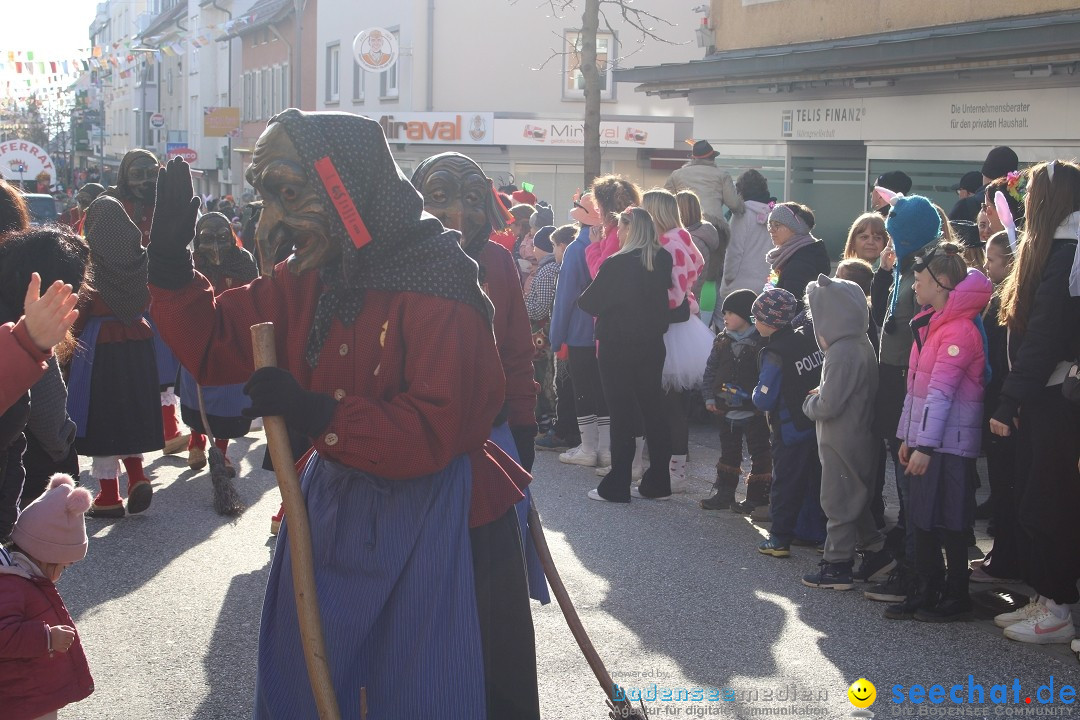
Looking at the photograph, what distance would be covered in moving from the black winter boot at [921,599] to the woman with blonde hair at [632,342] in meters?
2.64

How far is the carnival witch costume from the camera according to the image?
302 cm

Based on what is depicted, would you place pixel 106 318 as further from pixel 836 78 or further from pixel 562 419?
pixel 836 78

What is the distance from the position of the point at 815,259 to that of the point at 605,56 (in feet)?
78.9

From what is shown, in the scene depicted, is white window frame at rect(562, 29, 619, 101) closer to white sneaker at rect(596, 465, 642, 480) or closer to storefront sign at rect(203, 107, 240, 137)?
storefront sign at rect(203, 107, 240, 137)

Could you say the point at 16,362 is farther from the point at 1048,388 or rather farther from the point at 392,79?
the point at 392,79

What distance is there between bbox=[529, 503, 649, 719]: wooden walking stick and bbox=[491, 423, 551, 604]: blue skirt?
0.13 ft

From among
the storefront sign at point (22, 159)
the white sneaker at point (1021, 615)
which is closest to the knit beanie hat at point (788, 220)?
the white sneaker at point (1021, 615)

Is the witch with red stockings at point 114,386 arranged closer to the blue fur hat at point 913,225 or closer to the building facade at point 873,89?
the blue fur hat at point 913,225

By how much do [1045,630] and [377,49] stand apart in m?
25.1

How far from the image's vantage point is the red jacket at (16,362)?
3016 mm

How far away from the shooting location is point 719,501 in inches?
314

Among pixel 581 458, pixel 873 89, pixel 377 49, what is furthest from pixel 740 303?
pixel 377 49

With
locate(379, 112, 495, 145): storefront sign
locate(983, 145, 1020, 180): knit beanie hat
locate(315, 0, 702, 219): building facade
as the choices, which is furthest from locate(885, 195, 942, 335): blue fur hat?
locate(379, 112, 495, 145): storefront sign

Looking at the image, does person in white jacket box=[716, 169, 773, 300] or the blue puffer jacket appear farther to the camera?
person in white jacket box=[716, 169, 773, 300]
